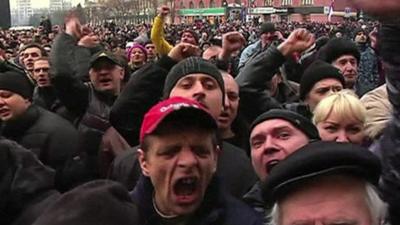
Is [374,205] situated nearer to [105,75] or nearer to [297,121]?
[297,121]

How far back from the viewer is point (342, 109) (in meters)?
3.24

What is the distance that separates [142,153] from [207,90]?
2.46ft

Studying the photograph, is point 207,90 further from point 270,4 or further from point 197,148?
point 270,4

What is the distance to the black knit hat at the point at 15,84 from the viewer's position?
4.29 meters

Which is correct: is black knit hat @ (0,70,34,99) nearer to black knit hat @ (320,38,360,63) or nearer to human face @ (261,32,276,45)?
black knit hat @ (320,38,360,63)

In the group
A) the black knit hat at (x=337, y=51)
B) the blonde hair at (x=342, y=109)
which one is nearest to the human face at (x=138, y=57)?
the black knit hat at (x=337, y=51)

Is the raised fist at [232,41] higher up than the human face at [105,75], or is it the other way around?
the raised fist at [232,41]

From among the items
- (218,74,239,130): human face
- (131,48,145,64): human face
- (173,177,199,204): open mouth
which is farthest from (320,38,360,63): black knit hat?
(173,177,199,204): open mouth

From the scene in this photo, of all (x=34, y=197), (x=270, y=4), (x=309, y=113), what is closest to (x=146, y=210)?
(x=34, y=197)

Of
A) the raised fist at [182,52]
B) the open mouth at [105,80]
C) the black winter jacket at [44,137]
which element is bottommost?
the black winter jacket at [44,137]

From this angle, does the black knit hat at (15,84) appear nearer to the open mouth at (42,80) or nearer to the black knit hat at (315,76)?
the open mouth at (42,80)

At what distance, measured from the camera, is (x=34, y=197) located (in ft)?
9.27

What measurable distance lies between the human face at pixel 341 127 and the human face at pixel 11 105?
2.02 metres

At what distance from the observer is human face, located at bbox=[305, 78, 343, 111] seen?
411cm
